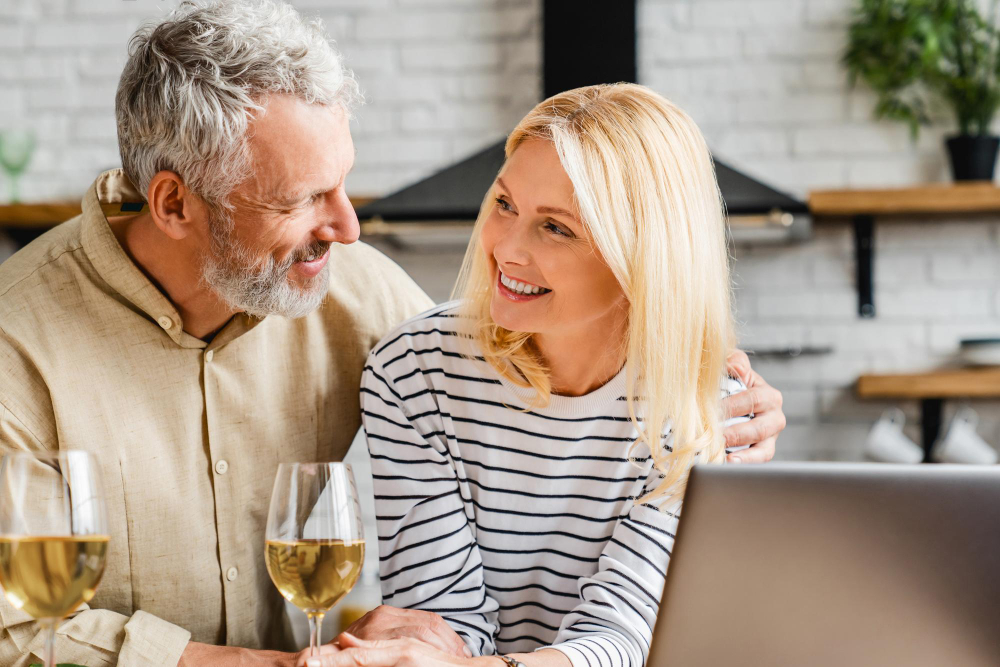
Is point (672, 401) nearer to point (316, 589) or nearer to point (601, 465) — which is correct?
point (601, 465)

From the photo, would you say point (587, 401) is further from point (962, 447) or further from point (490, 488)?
point (962, 447)

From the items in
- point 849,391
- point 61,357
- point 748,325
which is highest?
point 61,357

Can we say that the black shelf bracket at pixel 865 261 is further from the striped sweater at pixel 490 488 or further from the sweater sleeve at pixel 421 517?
the sweater sleeve at pixel 421 517

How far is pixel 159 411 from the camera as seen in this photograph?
113cm

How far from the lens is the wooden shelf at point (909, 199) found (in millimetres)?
2600

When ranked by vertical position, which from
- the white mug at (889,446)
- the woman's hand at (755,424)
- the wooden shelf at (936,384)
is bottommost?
the white mug at (889,446)

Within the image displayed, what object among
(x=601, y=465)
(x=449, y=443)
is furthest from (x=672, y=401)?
(x=449, y=443)

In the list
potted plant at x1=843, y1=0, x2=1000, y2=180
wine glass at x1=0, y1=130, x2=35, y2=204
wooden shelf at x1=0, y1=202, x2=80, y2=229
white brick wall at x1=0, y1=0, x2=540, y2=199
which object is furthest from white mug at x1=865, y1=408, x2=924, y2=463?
wine glass at x1=0, y1=130, x2=35, y2=204

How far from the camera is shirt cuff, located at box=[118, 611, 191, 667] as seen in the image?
92 centimetres

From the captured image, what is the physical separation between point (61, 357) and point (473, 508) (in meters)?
0.50

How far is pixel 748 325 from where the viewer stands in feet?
9.59

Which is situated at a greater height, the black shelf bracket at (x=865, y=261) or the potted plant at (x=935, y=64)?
the potted plant at (x=935, y=64)

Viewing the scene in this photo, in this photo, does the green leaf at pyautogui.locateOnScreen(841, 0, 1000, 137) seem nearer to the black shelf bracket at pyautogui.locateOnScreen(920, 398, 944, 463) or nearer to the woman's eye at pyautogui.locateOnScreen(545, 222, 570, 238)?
the black shelf bracket at pyautogui.locateOnScreen(920, 398, 944, 463)

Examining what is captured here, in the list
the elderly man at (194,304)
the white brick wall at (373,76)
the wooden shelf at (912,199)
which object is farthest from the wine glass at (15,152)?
the wooden shelf at (912,199)
